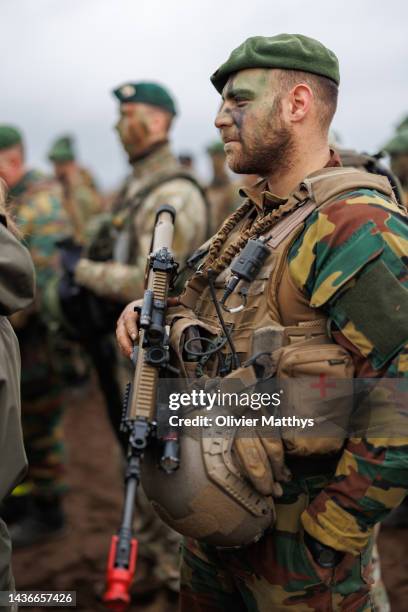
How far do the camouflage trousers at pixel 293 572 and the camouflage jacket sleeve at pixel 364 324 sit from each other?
123 millimetres

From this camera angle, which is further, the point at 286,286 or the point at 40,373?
the point at 40,373

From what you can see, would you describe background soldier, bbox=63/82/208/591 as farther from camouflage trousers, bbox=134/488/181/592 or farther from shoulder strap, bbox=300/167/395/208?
shoulder strap, bbox=300/167/395/208

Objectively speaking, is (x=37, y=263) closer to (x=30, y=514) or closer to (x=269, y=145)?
(x=30, y=514)

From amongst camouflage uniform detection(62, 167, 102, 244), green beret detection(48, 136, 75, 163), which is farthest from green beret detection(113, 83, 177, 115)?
green beret detection(48, 136, 75, 163)

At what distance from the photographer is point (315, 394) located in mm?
2078

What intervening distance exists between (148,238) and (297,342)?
2270 mm

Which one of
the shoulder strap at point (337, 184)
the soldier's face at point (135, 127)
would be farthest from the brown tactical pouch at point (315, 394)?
the soldier's face at point (135, 127)

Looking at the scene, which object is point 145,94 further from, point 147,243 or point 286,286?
point 286,286

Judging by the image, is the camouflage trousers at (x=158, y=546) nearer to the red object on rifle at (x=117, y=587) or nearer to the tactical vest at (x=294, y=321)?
the tactical vest at (x=294, y=321)

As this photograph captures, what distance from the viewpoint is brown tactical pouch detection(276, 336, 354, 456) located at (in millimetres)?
2053

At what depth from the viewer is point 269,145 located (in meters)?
2.32

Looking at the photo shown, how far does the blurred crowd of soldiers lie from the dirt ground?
168mm

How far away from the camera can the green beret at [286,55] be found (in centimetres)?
229

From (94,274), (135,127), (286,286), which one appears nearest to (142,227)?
(94,274)
